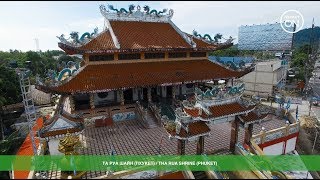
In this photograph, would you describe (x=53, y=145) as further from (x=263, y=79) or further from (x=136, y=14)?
(x=263, y=79)

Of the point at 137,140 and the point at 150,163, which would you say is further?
the point at 137,140

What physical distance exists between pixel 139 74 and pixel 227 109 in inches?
398

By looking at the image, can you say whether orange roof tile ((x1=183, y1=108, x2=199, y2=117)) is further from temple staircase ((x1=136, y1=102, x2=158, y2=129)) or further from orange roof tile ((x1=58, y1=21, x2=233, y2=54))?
orange roof tile ((x1=58, y1=21, x2=233, y2=54))

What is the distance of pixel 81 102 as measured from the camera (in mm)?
23094

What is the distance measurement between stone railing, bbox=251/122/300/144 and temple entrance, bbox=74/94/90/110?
46.8 feet

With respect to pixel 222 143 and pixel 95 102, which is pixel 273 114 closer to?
pixel 222 143

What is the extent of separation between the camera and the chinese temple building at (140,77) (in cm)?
1487

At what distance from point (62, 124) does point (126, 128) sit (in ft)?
21.6

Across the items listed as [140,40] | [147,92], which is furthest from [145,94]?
[140,40]

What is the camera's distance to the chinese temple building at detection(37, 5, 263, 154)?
1487cm

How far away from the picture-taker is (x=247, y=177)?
1248 centimetres

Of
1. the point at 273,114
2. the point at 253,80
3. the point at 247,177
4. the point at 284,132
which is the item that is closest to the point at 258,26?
the point at 253,80

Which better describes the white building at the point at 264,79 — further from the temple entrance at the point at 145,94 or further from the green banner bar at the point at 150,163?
the green banner bar at the point at 150,163

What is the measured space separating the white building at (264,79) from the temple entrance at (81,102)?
29.9 m
